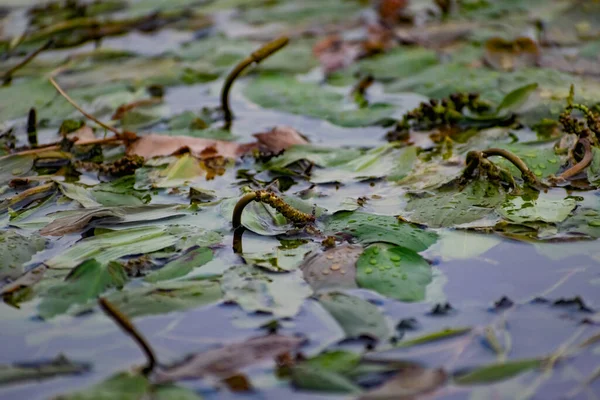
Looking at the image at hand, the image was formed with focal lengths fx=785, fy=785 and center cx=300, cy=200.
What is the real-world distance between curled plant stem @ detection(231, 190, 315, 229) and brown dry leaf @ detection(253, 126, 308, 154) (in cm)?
44

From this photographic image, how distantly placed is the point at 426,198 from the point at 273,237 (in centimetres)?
35

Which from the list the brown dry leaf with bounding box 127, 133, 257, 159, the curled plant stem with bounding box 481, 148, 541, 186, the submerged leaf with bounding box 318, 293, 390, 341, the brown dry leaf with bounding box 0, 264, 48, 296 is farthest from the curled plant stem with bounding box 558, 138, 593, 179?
the brown dry leaf with bounding box 0, 264, 48, 296

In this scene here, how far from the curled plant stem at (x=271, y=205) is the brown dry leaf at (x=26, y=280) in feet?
1.22

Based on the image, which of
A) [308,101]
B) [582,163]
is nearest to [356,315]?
[582,163]

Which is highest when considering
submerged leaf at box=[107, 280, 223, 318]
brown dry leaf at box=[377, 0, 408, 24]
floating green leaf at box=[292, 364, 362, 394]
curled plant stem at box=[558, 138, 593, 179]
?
brown dry leaf at box=[377, 0, 408, 24]

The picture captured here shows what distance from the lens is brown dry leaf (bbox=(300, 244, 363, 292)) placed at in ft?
4.43

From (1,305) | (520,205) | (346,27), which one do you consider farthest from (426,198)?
(346,27)

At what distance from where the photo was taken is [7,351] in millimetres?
1226

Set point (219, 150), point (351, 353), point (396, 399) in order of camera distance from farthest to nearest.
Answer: point (219, 150)
point (351, 353)
point (396, 399)

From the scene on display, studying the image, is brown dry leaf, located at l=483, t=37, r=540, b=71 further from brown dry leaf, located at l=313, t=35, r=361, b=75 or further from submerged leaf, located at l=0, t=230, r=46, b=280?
submerged leaf, located at l=0, t=230, r=46, b=280

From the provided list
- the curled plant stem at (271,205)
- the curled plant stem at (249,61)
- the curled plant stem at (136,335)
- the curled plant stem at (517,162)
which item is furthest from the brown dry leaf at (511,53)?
the curled plant stem at (136,335)

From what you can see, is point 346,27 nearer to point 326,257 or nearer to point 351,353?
point 326,257

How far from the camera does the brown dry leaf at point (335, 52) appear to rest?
9.02 ft

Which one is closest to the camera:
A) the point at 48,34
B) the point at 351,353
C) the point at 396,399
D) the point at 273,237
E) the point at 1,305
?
the point at 396,399
